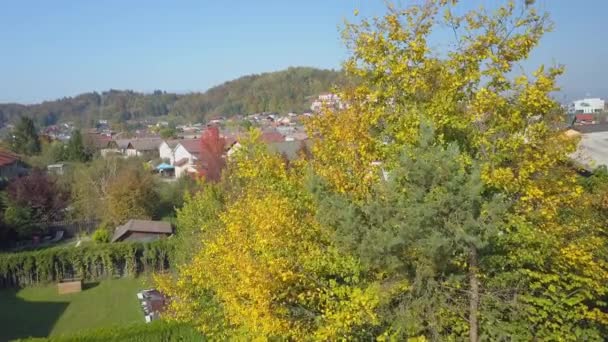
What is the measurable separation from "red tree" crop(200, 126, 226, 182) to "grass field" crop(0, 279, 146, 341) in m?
15.6

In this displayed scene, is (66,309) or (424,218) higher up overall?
(424,218)

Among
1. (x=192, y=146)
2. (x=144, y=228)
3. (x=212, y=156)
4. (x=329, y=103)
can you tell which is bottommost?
(x=144, y=228)

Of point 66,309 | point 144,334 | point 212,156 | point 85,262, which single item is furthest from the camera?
point 212,156

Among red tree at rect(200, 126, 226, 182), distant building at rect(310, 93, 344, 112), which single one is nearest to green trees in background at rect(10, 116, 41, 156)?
red tree at rect(200, 126, 226, 182)

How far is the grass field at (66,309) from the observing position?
1597 centimetres

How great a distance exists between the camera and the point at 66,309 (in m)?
17.7

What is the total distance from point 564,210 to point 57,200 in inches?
1078

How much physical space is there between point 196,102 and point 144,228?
123 m

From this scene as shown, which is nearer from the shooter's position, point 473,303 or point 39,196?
point 473,303

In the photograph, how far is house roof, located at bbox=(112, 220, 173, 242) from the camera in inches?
918

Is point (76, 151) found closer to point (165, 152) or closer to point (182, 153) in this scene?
point (182, 153)

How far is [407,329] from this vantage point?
6.03m

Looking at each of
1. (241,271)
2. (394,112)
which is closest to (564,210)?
(394,112)

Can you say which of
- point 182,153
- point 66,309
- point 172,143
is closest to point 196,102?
point 172,143
